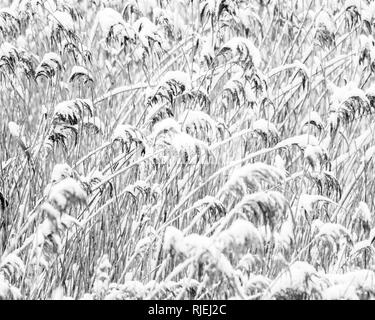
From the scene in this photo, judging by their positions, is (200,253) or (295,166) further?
(295,166)

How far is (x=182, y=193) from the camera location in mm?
3156

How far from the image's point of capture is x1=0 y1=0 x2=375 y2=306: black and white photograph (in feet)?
7.36

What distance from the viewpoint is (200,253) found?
2.03 m

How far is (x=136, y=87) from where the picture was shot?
3.34 meters

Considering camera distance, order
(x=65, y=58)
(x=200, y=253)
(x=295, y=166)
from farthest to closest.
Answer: (x=65, y=58)
(x=295, y=166)
(x=200, y=253)

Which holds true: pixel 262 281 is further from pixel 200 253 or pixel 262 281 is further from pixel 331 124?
pixel 331 124

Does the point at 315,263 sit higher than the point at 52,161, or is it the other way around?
the point at 52,161

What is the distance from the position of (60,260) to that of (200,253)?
84cm

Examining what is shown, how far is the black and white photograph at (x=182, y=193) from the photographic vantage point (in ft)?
7.36
